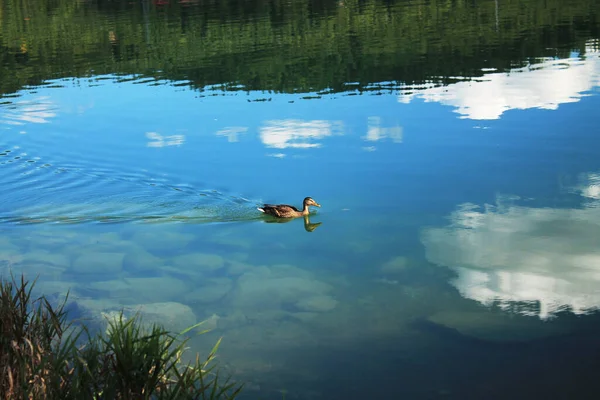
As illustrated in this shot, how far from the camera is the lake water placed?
9219 mm

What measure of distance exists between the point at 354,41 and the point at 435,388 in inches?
1281

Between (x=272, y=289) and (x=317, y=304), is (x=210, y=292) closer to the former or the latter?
(x=272, y=289)

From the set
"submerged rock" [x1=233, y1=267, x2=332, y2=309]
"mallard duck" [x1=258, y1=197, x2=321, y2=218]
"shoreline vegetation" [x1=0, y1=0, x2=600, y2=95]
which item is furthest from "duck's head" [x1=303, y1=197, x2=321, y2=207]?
"shoreline vegetation" [x1=0, y1=0, x2=600, y2=95]

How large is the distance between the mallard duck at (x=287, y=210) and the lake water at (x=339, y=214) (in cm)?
21

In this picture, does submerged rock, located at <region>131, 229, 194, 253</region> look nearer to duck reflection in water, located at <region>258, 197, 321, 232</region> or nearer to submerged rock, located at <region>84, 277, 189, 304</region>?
submerged rock, located at <region>84, 277, 189, 304</region>

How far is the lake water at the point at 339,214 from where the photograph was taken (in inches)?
363

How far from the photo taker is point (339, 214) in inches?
567

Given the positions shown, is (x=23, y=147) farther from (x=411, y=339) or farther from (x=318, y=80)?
(x=411, y=339)

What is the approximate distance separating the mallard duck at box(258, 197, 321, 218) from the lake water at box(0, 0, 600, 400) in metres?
0.21

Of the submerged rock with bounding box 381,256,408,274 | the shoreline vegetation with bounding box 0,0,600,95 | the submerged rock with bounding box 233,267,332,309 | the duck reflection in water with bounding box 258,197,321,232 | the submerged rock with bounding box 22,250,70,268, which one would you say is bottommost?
the submerged rock with bounding box 233,267,332,309

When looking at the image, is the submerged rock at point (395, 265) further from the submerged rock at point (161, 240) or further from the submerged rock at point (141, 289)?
the submerged rock at point (161, 240)

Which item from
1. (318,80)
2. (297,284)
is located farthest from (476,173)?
(318,80)

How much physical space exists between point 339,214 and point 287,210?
3.12 feet

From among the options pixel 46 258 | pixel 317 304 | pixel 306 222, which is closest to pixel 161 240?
pixel 46 258
